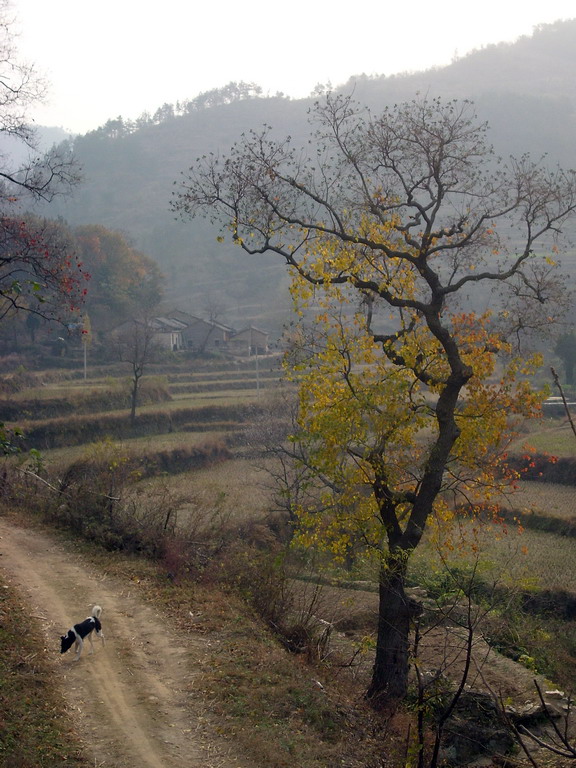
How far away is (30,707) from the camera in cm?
761

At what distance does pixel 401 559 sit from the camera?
10.2 meters

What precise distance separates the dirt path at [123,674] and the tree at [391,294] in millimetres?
2748

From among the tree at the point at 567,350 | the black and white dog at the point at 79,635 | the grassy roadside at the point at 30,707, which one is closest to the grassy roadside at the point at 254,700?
the grassy roadside at the point at 30,707

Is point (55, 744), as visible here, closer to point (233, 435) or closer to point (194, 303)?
point (233, 435)

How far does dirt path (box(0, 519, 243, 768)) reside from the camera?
7.32m

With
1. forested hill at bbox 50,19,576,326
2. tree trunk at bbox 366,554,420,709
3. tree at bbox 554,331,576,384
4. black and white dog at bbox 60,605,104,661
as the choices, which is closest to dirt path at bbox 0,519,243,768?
black and white dog at bbox 60,605,104,661

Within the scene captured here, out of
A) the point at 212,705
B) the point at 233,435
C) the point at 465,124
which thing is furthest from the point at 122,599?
the point at 233,435

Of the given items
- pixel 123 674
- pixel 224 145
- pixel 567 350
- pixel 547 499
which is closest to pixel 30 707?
pixel 123 674

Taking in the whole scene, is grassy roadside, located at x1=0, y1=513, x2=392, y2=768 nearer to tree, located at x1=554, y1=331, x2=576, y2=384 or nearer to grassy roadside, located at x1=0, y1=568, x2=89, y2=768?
grassy roadside, located at x1=0, y1=568, x2=89, y2=768

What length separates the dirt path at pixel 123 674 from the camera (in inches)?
288

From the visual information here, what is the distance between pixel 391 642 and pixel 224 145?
16280cm

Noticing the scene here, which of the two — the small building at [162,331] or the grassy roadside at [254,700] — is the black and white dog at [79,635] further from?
the small building at [162,331]

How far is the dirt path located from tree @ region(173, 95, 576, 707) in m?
2.75

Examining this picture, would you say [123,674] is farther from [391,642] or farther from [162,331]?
[162,331]
